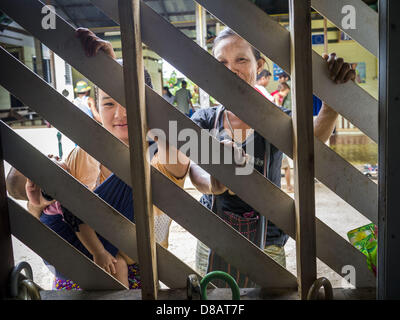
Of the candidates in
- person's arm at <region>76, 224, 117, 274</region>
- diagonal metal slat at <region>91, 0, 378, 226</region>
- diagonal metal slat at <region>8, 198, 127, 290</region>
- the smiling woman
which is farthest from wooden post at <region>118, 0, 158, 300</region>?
the smiling woman

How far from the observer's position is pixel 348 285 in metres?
1.17

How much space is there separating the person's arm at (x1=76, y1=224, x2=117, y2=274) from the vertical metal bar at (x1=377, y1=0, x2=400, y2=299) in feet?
3.17

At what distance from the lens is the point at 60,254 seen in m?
1.18

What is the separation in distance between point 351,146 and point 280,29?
9.44 metres

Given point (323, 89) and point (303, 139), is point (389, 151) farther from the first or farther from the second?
point (323, 89)

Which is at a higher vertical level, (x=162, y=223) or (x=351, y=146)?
(x=162, y=223)

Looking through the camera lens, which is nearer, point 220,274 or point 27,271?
point 220,274

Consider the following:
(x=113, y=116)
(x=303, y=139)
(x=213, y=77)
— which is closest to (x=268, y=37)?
(x=213, y=77)

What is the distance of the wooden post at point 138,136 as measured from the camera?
93 cm

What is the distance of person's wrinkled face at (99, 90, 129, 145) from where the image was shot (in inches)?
64.4

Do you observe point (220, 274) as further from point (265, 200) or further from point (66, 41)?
point (66, 41)

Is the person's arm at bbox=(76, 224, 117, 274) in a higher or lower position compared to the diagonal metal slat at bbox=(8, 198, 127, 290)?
lower

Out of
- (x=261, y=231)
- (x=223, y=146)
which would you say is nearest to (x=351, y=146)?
(x=261, y=231)

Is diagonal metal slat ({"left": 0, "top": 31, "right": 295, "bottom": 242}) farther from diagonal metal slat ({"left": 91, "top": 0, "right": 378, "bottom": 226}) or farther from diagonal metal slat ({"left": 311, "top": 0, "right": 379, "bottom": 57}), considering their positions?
diagonal metal slat ({"left": 311, "top": 0, "right": 379, "bottom": 57})
